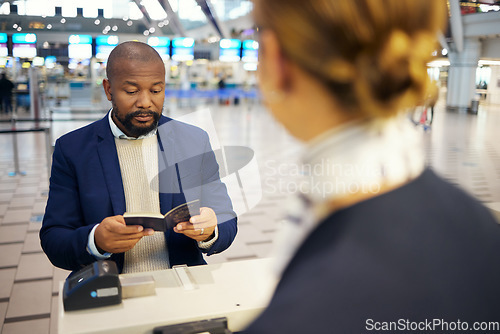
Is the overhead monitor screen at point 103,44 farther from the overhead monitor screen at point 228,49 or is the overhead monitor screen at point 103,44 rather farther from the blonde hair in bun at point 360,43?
Answer: the blonde hair in bun at point 360,43

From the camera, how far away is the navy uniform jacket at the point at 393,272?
1.60 feet

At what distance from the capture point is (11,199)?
5.70 m

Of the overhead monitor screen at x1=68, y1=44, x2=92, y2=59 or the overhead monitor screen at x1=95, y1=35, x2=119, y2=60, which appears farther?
the overhead monitor screen at x1=95, y1=35, x2=119, y2=60

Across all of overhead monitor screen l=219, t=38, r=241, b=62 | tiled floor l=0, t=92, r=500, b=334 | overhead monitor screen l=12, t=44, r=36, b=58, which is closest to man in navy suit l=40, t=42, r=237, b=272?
tiled floor l=0, t=92, r=500, b=334

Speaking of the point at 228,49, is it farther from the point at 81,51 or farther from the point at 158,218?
the point at 158,218

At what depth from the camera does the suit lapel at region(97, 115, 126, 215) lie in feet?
5.75

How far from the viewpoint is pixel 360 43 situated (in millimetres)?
536

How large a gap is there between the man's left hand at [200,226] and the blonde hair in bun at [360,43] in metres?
1.14

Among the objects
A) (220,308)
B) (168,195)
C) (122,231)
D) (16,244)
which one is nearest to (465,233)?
(220,308)

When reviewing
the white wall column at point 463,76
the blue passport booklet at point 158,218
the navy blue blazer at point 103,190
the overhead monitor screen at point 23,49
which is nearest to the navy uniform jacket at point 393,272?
the blue passport booklet at point 158,218

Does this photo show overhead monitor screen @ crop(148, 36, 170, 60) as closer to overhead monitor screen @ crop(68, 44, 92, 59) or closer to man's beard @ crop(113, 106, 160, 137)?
overhead monitor screen @ crop(68, 44, 92, 59)

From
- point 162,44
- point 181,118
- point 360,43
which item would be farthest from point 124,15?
point 360,43

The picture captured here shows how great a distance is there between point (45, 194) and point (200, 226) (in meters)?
4.91

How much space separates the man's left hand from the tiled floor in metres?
0.43
